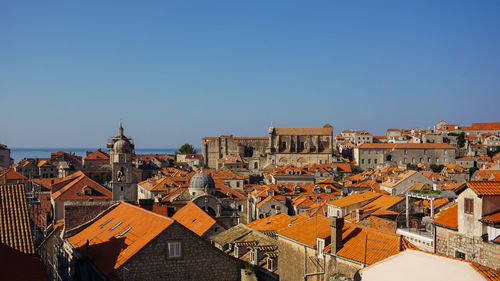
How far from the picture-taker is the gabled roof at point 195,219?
2967 centimetres

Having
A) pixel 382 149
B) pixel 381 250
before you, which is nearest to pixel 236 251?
pixel 381 250

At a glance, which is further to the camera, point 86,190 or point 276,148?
point 276,148

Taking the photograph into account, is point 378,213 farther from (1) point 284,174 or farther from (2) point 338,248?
(1) point 284,174

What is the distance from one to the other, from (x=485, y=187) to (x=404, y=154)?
346 ft

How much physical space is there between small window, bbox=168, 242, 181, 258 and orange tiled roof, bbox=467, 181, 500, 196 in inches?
368

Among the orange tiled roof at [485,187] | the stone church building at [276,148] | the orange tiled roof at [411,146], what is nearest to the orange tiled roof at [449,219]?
the orange tiled roof at [485,187]

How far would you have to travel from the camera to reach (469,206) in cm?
1611

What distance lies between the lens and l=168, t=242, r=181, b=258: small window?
1772 cm

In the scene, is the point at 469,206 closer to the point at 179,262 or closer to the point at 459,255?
the point at 459,255

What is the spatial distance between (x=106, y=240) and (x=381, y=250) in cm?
1025

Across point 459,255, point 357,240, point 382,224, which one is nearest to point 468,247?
point 459,255

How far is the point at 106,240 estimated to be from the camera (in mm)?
20500

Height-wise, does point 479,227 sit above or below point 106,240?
above

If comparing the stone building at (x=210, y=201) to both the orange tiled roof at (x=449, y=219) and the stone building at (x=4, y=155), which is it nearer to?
the orange tiled roof at (x=449, y=219)
